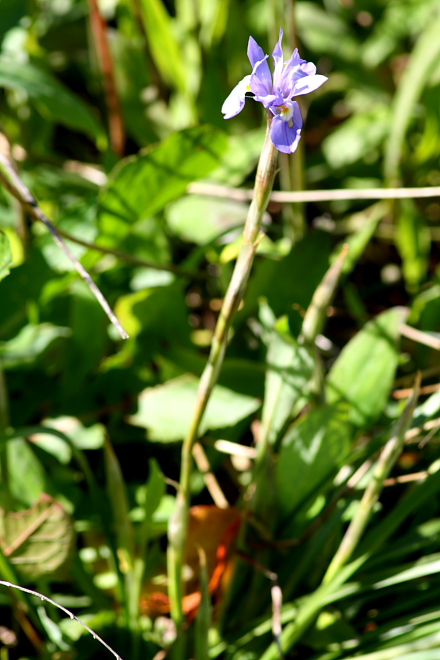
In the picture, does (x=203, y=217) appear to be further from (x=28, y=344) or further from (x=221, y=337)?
(x=221, y=337)

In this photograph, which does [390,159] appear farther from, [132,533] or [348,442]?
[132,533]

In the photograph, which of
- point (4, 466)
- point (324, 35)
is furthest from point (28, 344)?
point (324, 35)

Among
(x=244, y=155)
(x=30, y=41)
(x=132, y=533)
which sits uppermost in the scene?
(x=30, y=41)

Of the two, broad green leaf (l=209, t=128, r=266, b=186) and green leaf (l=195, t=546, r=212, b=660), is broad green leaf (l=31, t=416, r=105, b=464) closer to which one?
green leaf (l=195, t=546, r=212, b=660)

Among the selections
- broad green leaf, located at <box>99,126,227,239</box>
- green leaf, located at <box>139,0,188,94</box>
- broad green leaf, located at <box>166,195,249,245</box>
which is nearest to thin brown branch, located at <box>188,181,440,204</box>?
broad green leaf, located at <box>166,195,249,245</box>

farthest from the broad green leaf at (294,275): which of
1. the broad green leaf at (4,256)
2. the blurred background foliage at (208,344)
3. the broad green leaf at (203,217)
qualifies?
the broad green leaf at (4,256)

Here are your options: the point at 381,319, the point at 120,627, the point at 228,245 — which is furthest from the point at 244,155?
the point at 120,627

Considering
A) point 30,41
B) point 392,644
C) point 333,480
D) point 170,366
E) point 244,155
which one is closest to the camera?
point 392,644

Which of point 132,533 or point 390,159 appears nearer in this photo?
point 132,533
